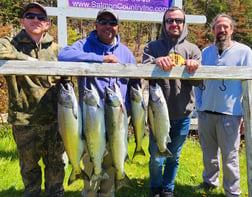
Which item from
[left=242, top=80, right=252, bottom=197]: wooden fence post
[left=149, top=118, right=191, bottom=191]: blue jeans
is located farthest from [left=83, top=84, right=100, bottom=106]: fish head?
[left=242, top=80, right=252, bottom=197]: wooden fence post

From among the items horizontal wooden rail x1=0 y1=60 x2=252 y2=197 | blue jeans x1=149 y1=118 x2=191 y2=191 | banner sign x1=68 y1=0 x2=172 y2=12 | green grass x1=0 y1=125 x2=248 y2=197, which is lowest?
green grass x1=0 y1=125 x2=248 y2=197

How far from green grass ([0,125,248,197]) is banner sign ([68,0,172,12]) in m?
2.38

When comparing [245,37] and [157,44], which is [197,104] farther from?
[245,37]

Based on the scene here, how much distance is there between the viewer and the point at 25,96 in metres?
2.99

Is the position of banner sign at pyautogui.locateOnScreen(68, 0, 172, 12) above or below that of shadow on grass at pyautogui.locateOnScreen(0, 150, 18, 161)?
above

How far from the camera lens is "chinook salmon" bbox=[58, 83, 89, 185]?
2.45 meters

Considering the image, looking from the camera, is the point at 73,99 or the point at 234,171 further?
the point at 234,171

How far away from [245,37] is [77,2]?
→ 22.2 meters

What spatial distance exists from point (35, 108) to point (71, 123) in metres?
0.70

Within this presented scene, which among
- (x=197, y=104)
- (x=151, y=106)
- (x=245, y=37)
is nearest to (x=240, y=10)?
(x=245, y=37)

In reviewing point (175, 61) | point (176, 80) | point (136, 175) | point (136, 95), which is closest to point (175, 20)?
point (175, 61)

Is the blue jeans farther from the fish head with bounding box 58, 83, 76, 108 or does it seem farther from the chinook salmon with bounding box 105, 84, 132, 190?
the fish head with bounding box 58, 83, 76, 108

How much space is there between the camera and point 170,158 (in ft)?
12.0

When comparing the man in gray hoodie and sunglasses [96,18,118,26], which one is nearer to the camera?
sunglasses [96,18,118,26]
